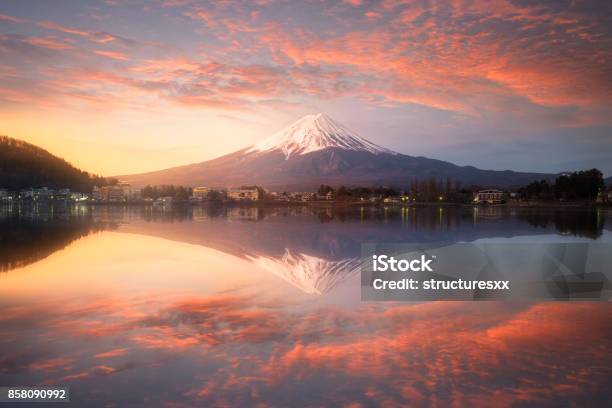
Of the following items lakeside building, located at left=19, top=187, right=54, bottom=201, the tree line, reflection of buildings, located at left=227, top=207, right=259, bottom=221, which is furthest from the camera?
lakeside building, located at left=19, top=187, right=54, bottom=201

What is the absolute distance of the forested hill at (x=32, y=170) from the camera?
14275cm

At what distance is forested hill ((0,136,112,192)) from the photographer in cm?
14275

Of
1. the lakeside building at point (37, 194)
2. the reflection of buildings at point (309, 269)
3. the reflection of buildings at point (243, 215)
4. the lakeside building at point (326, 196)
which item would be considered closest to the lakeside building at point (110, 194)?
the lakeside building at point (37, 194)

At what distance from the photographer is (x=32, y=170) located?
148 metres

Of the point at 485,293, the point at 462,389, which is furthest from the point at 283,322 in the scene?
the point at 485,293

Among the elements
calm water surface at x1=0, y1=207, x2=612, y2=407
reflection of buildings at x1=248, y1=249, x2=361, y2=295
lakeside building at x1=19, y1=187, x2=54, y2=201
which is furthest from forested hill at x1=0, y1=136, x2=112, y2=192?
calm water surface at x1=0, y1=207, x2=612, y2=407

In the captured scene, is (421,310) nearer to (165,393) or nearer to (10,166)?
(165,393)

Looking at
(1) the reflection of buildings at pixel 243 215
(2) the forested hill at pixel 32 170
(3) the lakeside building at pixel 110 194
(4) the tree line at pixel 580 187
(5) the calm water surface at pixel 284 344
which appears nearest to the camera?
(5) the calm water surface at pixel 284 344

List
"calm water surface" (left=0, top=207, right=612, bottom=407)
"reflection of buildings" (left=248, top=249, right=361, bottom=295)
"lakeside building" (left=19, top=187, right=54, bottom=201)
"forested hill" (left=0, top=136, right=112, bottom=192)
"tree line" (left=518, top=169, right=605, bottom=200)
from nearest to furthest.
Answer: "calm water surface" (left=0, top=207, right=612, bottom=407) < "reflection of buildings" (left=248, top=249, right=361, bottom=295) < "tree line" (left=518, top=169, right=605, bottom=200) < "lakeside building" (left=19, top=187, right=54, bottom=201) < "forested hill" (left=0, top=136, right=112, bottom=192)

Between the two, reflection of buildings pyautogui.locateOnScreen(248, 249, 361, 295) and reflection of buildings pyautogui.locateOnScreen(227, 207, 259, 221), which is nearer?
reflection of buildings pyautogui.locateOnScreen(248, 249, 361, 295)

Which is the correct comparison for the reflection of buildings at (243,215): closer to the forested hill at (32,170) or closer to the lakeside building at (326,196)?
the lakeside building at (326,196)

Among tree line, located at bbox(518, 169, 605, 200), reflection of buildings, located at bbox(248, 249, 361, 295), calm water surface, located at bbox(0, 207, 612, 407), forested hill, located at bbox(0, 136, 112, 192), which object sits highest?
forested hill, located at bbox(0, 136, 112, 192)

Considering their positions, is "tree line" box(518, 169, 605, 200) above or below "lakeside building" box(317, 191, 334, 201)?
above

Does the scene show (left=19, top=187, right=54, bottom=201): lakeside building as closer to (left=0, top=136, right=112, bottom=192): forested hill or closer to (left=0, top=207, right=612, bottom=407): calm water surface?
(left=0, top=136, right=112, bottom=192): forested hill
